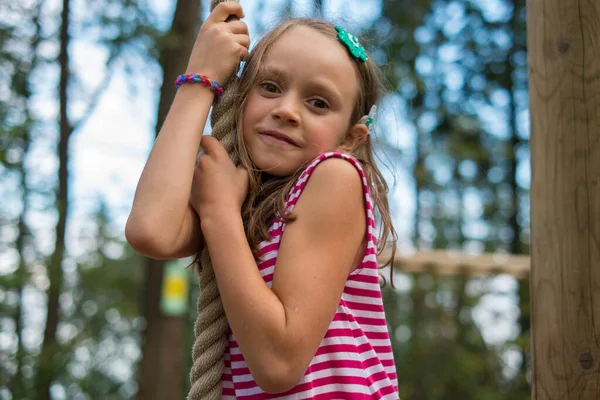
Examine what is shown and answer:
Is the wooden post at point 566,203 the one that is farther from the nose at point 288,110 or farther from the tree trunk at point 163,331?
the tree trunk at point 163,331

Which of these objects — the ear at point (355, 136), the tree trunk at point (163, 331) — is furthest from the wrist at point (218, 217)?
the tree trunk at point (163, 331)

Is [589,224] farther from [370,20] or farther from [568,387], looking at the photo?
[370,20]

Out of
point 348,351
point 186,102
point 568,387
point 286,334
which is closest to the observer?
point 286,334

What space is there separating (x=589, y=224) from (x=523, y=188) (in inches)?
445

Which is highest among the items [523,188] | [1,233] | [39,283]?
[523,188]

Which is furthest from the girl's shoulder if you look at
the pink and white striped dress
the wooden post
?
the wooden post

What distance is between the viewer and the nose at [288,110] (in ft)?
5.10

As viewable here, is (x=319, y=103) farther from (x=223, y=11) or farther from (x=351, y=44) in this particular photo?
(x=223, y=11)

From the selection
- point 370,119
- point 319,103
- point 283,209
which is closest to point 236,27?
point 319,103

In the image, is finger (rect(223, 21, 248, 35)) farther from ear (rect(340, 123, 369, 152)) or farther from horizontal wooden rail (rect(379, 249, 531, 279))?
horizontal wooden rail (rect(379, 249, 531, 279))

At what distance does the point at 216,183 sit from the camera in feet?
5.01

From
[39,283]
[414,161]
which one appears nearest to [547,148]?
[39,283]

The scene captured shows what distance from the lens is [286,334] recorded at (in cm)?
131

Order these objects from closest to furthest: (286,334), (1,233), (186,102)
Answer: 1. (286,334)
2. (186,102)
3. (1,233)
